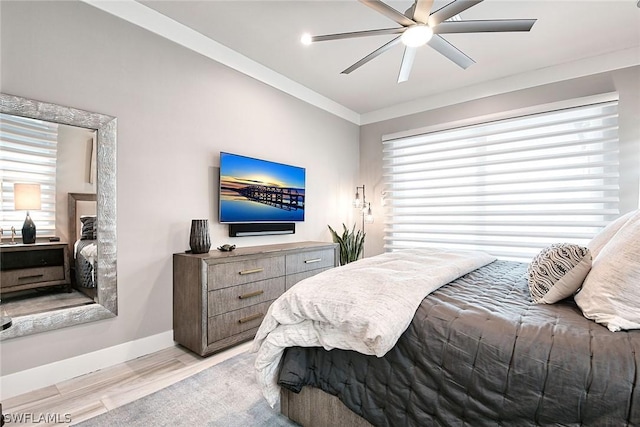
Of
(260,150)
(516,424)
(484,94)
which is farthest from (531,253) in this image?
(260,150)

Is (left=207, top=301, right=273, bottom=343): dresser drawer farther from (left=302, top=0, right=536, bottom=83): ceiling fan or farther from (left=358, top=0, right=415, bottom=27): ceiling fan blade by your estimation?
(left=358, top=0, right=415, bottom=27): ceiling fan blade

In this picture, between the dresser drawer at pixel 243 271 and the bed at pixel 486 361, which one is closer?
the bed at pixel 486 361

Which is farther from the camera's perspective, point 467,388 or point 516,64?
point 516,64

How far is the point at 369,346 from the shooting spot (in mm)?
A: 1114

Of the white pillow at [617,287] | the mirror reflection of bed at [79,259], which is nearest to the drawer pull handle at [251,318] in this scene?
the mirror reflection of bed at [79,259]

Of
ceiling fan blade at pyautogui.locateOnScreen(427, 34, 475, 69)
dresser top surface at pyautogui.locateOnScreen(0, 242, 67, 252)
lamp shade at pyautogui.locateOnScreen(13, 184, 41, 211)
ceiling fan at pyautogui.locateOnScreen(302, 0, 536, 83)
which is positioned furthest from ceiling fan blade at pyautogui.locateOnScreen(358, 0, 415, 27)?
dresser top surface at pyautogui.locateOnScreen(0, 242, 67, 252)

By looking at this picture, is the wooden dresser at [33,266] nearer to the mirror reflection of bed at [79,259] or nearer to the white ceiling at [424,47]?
the mirror reflection of bed at [79,259]

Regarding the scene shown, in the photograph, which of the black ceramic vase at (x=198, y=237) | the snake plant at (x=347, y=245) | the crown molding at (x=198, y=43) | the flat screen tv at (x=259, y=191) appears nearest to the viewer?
the crown molding at (x=198, y=43)

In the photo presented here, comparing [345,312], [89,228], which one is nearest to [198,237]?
[89,228]

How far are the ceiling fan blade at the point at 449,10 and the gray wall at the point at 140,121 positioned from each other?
1913mm

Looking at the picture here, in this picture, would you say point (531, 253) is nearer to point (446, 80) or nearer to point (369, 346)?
point (446, 80)

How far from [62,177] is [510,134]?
4227 mm

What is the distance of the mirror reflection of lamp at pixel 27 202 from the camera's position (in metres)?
1.86

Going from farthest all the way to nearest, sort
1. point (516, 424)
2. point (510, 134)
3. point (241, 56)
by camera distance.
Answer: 1. point (510, 134)
2. point (241, 56)
3. point (516, 424)
